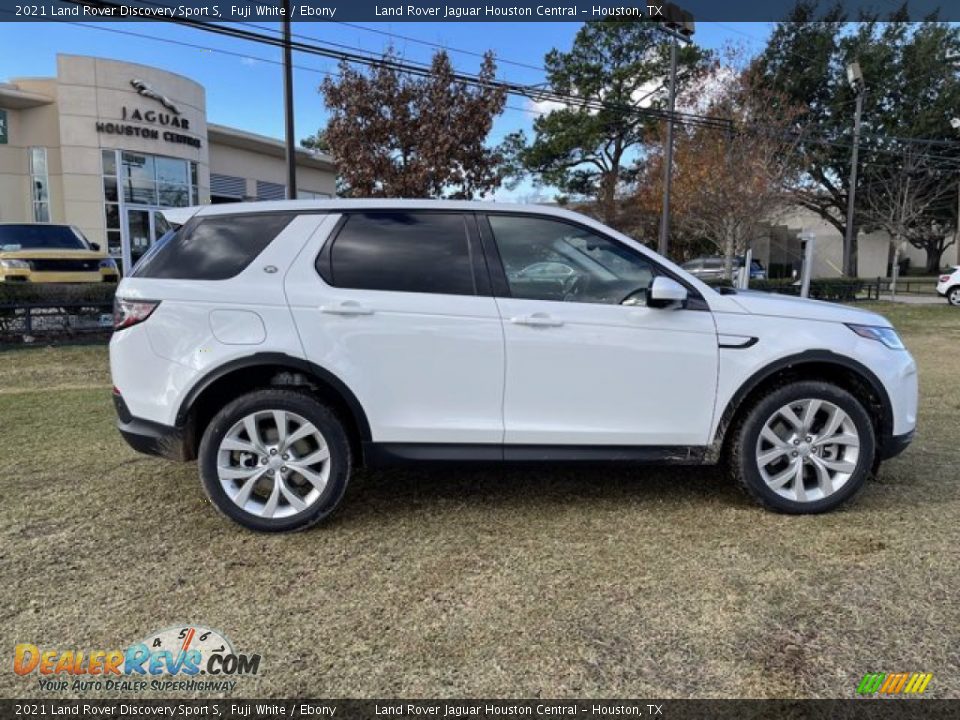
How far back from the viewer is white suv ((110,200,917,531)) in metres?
3.61

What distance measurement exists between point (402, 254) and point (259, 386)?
1069mm

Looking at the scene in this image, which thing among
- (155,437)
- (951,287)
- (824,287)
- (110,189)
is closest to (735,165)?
(824,287)

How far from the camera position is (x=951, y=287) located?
2173 cm

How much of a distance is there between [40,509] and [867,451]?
4.74 meters

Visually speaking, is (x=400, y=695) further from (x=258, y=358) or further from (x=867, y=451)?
(x=867, y=451)

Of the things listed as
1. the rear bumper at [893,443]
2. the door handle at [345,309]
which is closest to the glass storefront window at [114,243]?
the door handle at [345,309]

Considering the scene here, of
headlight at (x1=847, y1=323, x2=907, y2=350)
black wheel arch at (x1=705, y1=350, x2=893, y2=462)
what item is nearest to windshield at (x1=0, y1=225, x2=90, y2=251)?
black wheel arch at (x1=705, y1=350, x2=893, y2=462)

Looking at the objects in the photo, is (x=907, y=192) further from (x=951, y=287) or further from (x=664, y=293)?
(x=664, y=293)

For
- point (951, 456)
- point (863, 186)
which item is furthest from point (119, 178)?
point (863, 186)

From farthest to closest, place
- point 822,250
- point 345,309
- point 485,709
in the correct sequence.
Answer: point 822,250 → point 345,309 → point 485,709

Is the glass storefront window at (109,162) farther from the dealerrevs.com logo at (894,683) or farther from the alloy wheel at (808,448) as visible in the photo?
the dealerrevs.com logo at (894,683)

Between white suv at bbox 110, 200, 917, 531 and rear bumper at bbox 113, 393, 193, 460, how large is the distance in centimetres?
1

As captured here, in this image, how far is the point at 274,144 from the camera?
1071 inches

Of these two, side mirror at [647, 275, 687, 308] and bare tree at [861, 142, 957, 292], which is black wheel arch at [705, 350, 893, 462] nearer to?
side mirror at [647, 275, 687, 308]
